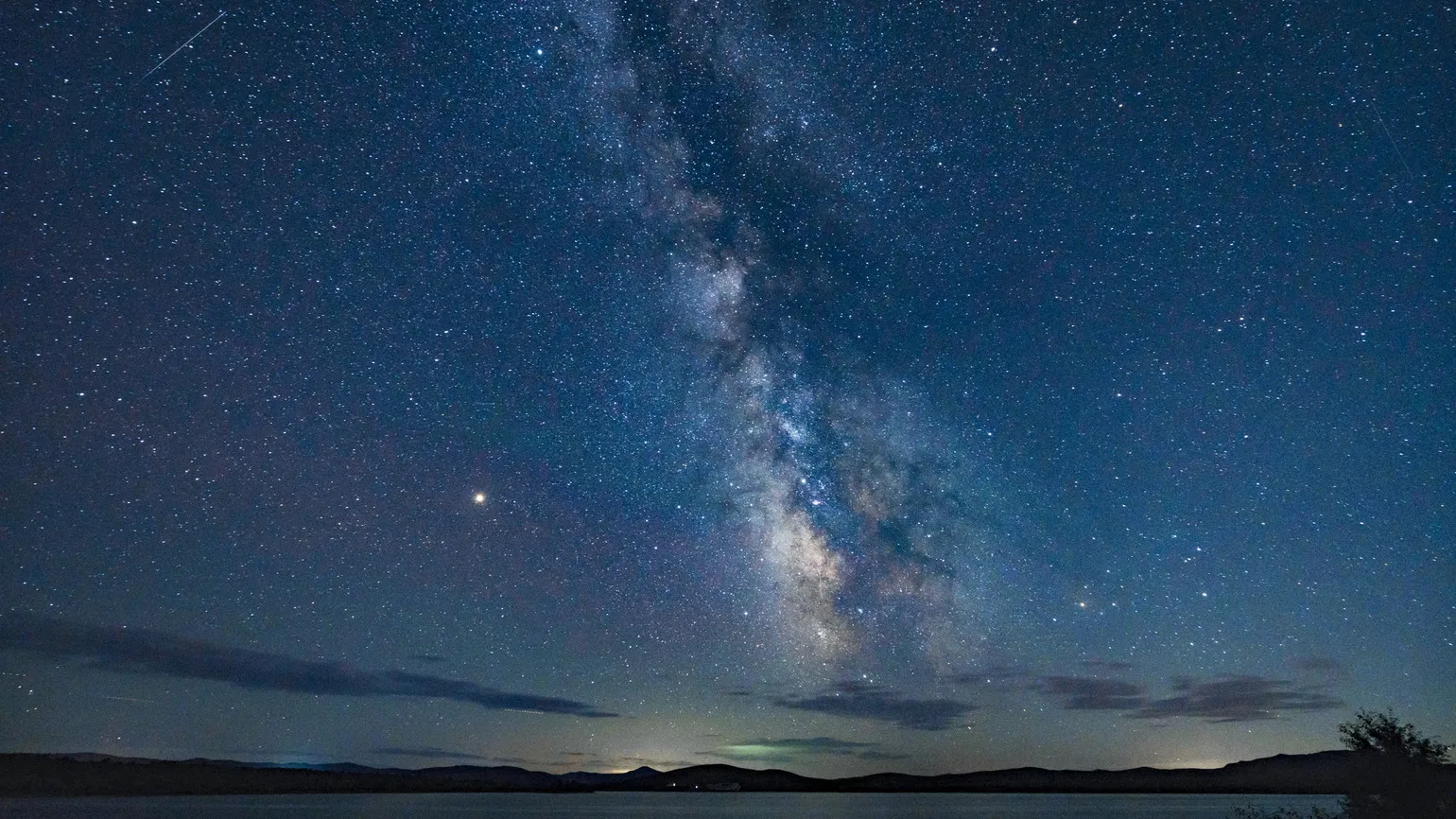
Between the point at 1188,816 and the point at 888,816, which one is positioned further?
the point at 1188,816

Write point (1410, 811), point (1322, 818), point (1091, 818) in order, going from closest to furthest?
point (1410, 811) < point (1322, 818) < point (1091, 818)

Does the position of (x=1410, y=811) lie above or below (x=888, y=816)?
above

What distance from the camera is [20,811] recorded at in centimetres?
10350

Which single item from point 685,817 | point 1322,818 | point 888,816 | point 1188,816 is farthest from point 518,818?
point 1322,818

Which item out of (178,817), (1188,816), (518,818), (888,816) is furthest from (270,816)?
(1188,816)

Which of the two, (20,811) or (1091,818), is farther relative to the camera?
(1091,818)

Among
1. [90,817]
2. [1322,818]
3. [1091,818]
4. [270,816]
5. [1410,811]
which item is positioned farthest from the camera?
[1091,818]

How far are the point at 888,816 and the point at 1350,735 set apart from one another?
4115 inches

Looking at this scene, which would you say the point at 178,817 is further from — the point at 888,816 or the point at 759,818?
the point at 888,816

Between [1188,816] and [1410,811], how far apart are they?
132 m

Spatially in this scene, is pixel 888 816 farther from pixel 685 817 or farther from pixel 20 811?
pixel 20 811

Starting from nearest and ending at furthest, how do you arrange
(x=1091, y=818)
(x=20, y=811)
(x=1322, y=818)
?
(x=1322, y=818) < (x=20, y=811) < (x=1091, y=818)

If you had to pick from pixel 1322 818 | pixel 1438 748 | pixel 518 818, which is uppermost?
pixel 1438 748

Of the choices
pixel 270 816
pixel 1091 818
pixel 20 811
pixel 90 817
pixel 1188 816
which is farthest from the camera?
pixel 1188 816
